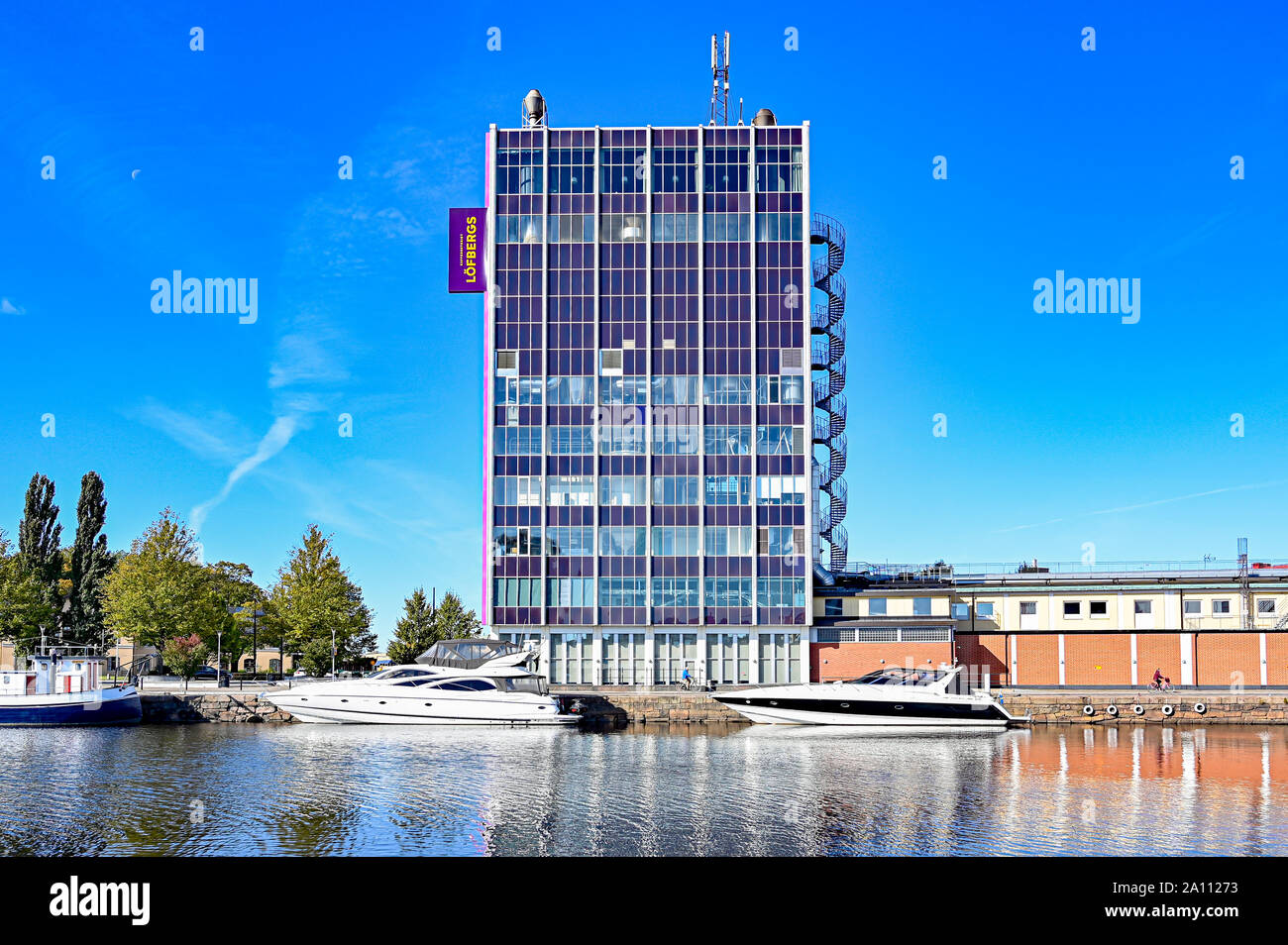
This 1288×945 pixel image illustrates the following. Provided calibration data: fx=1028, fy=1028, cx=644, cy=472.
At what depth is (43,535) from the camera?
327 feet

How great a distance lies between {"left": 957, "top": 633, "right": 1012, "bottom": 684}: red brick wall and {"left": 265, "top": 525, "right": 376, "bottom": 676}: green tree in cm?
4903

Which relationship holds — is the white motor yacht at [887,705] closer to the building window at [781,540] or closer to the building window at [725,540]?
the building window at [781,540]

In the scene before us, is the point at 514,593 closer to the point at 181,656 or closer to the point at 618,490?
the point at 618,490

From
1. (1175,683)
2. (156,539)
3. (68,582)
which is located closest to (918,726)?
(1175,683)

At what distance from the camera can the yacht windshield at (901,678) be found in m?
62.4

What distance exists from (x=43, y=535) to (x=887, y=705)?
82.8m

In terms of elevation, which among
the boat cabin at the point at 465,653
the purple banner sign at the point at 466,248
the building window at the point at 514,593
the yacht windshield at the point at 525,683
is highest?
the purple banner sign at the point at 466,248

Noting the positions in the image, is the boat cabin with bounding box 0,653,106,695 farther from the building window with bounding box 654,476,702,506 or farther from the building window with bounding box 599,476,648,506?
the building window with bounding box 654,476,702,506

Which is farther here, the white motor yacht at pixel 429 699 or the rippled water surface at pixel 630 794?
the white motor yacht at pixel 429 699

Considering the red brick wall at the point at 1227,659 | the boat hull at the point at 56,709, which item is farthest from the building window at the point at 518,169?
the red brick wall at the point at 1227,659

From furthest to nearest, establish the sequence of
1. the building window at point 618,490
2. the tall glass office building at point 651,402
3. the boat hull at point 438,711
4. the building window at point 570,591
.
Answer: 1. the building window at point 618,490
2. the building window at point 570,591
3. the tall glass office building at point 651,402
4. the boat hull at point 438,711

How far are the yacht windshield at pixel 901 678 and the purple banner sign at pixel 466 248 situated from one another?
46.0 meters

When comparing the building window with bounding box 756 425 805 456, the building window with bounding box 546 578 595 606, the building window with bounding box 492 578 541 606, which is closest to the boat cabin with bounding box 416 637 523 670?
the building window with bounding box 492 578 541 606
